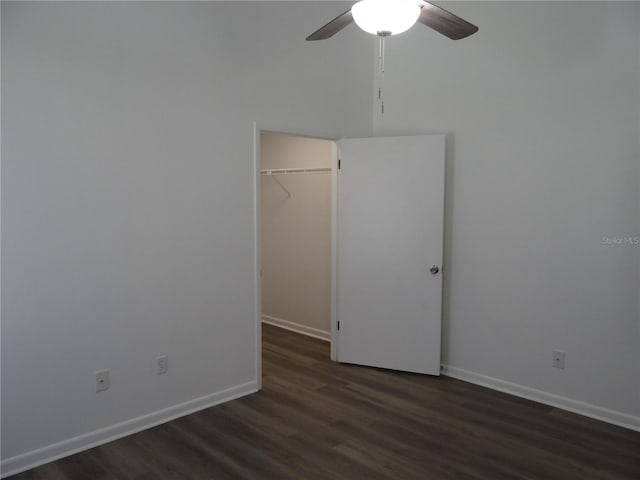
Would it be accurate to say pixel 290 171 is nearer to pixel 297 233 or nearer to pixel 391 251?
pixel 297 233

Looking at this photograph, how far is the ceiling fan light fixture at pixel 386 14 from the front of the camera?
1.95 metres

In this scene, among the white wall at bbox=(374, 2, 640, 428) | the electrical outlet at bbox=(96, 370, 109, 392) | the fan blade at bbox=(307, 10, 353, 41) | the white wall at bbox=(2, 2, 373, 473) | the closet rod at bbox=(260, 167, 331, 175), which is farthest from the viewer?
the closet rod at bbox=(260, 167, 331, 175)

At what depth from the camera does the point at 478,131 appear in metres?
3.71

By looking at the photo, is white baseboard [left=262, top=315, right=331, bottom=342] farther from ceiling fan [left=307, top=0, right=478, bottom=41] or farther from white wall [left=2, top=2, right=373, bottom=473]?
ceiling fan [left=307, top=0, right=478, bottom=41]

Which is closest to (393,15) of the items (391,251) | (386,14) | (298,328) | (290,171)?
(386,14)

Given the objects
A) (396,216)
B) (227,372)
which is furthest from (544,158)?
(227,372)

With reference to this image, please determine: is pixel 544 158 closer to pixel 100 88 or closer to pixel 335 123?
pixel 335 123

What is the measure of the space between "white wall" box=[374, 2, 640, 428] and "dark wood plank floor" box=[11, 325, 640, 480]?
0.36 metres

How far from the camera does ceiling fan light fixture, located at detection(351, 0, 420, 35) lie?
195cm

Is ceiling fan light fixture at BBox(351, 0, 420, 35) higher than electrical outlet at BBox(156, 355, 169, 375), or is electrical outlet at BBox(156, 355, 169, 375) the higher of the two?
ceiling fan light fixture at BBox(351, 0, 420, 35)

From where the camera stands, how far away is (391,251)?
4.00 meters

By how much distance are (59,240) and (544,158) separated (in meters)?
3.13

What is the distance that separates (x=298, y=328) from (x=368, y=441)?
2367 mm

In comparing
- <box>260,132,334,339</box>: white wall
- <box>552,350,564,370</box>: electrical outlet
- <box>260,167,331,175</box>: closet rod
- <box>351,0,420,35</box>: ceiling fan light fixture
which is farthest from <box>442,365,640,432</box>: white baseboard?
<box>351,0,420,35</box>: ceiling fan light fixture
